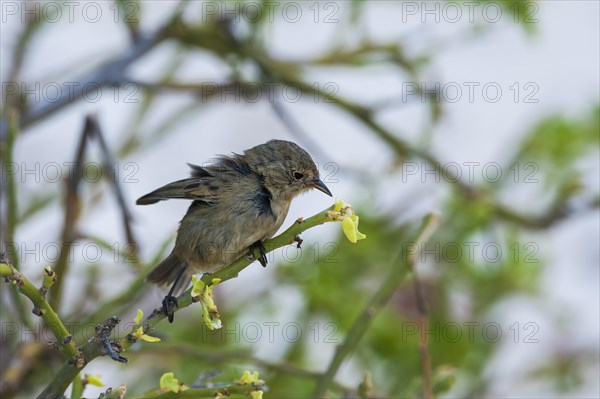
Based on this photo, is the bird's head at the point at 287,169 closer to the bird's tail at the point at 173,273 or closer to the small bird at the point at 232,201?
the small bird at the point at 232,201

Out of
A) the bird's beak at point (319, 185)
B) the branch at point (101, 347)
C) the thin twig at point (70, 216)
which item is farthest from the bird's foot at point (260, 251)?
the branch at point (101, 347)

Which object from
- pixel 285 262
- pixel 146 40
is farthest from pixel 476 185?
pixel 146 40

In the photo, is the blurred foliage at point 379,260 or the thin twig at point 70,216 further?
the blurred foliage at point 379,260

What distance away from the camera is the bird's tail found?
3.98m

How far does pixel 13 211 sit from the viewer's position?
9.95 ft

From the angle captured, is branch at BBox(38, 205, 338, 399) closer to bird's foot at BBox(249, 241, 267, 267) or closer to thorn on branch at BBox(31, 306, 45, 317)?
thorn on branch at BBox(31, 306, 45, 317)

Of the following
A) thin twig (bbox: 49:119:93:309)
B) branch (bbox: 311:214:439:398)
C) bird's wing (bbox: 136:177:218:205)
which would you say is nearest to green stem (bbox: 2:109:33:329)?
thin twig (bbox: 49:119:93:309)

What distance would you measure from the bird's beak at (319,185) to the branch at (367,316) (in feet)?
1.83

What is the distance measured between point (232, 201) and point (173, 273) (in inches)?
22.9

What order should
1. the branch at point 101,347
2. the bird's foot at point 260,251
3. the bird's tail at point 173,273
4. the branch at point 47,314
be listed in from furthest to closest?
the bird's tail at point 173,273 → the bird's foot at point 260,251 → the branch at point 101,347 → the branch at point 47,314

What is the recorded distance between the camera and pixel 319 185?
382 centimetres

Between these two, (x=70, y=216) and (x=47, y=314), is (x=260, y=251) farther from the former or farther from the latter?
(x=47, y=314)

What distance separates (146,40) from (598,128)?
267cm

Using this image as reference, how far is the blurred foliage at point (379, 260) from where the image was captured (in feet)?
13.7
